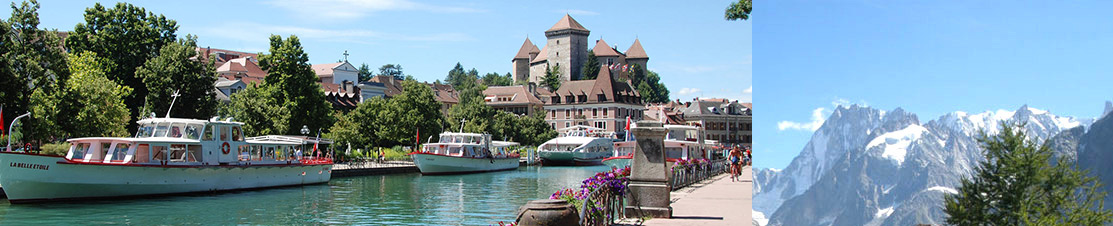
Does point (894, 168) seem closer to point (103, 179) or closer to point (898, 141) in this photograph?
point (898, 141)

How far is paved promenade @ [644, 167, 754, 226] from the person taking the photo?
1445cm

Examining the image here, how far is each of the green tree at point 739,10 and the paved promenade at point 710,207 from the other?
3.37 meters

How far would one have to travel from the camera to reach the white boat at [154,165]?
1230 inches

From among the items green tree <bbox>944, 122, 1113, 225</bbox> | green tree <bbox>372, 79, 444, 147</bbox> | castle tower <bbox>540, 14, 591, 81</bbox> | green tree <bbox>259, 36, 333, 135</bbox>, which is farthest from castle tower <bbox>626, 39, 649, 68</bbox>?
green tree <bbox>944, 122, 1113, 225</bbox>

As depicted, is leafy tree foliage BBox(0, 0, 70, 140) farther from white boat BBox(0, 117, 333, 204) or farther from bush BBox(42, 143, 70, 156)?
white boat BBox(0, 117, 333, 204)

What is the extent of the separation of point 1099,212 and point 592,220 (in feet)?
20.7

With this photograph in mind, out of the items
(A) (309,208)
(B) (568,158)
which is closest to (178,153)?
(A) (309,208)

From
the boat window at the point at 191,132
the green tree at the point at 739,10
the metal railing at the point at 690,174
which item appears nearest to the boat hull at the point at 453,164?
the boat window at the point at 191,132

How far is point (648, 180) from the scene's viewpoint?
14227 millimetres

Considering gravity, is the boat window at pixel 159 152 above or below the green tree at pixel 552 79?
below

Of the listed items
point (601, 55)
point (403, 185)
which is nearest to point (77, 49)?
point (403, 185)

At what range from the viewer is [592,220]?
11922mm

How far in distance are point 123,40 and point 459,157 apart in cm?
2067

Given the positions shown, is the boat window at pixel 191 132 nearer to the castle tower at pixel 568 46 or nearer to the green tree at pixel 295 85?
the green tree at pixel 295 85
